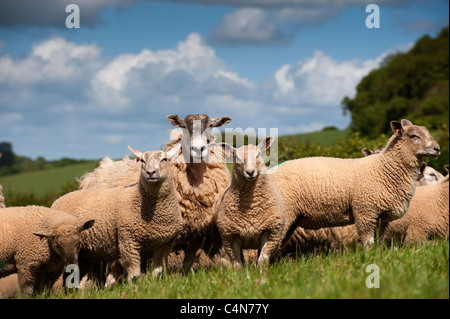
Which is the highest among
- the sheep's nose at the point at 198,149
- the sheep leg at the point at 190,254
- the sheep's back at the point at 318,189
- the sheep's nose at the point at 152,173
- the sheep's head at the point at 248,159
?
the sheep's nose at the point at 198,149

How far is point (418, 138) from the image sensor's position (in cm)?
746

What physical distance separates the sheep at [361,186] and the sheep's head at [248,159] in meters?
1.04

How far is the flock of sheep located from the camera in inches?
274

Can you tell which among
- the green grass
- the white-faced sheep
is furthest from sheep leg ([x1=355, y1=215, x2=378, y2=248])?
the white-faced sheep

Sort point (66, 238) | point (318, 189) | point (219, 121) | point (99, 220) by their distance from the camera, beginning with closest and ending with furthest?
point (66, 238) < point (99, 220) < point (318, 189) < point (219, 121)

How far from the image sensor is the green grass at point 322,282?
15.5ft

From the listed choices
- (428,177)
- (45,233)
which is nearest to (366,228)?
(45,233)

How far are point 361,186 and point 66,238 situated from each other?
3.70 meters

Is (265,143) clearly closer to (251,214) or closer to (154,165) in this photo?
(251,214)

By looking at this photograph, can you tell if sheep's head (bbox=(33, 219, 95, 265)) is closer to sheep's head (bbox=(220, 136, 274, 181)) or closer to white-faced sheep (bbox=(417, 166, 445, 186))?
sheep's head (bbox=(220, 136, 274, 181))

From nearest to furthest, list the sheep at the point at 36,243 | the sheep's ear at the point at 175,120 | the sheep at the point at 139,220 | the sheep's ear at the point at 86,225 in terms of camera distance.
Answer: the sheep at the point at 36,243 → the sheep's ear at the point at 86,225 → the sheep at the point at 139,220 → the sheep's ear at the point at 175,120

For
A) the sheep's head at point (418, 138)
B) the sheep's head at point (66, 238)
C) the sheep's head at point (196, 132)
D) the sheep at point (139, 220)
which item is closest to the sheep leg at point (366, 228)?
the sheep's head at point (418, 138)

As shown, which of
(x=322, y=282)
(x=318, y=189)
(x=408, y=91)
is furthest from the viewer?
(x=408, y=91)

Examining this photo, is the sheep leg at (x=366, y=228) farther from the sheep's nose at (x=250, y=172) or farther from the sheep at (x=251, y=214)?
the sheep's nose at (x=250, y=172)
